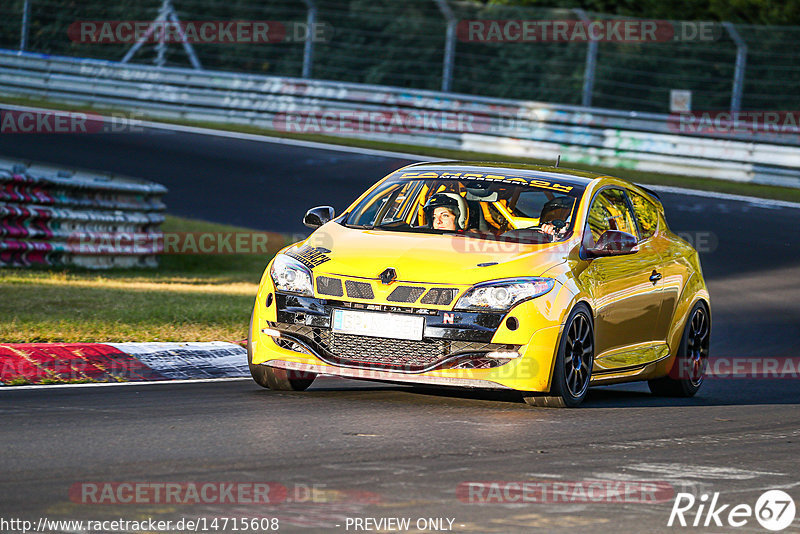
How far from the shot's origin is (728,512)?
5.86m

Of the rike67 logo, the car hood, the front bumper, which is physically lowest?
the rike67 logo

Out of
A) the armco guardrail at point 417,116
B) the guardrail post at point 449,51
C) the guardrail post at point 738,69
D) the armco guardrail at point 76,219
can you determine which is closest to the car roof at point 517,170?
the armco guardrail at point 76,219

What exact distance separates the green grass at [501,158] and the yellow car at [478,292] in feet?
43.4

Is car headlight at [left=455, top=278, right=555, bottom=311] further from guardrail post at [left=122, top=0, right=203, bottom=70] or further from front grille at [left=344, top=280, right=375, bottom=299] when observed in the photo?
guardrail post at [left=122, top=0, right=203, bottom=70]

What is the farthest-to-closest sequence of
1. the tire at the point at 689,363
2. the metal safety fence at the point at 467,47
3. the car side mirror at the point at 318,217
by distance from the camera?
the metal safety fence at the point at 467,47, the tire at the point at 689,363, the car side mirror at the point at 318,217

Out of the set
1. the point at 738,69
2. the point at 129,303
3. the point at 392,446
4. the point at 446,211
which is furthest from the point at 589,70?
the point at 392,446

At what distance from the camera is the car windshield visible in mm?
9469

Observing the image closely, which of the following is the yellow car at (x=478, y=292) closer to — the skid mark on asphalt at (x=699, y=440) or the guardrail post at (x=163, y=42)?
the skid mark on asphalt at (x=699, y=440)

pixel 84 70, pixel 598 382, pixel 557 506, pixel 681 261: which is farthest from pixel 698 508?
pixel 84 70

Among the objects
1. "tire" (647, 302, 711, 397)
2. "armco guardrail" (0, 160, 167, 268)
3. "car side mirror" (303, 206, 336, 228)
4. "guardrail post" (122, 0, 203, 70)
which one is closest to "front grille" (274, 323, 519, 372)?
"car side mirror" (303, 206, 336, 228)

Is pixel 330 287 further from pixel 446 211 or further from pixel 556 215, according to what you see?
pixel 556 215

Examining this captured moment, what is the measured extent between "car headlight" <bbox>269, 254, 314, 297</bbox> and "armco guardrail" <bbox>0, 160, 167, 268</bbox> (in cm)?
759

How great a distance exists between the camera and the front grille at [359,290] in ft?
27.5

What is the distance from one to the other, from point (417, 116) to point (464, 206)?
58.5 ft
